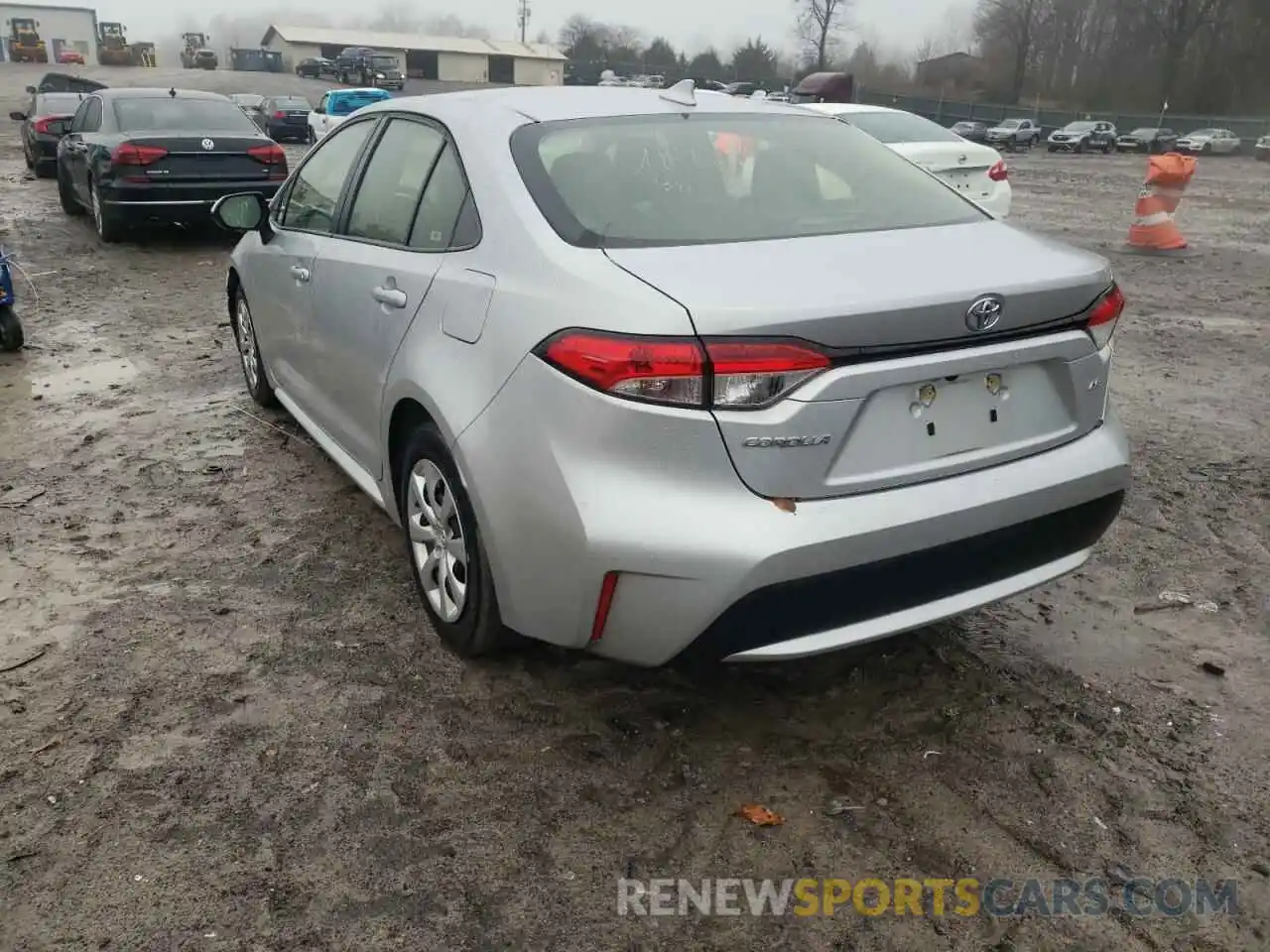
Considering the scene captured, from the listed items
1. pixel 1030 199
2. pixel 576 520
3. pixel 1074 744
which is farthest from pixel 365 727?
pixel 1030 199

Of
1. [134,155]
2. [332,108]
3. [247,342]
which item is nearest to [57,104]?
[134,155]

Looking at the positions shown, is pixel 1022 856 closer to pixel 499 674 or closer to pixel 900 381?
pixel 900 381

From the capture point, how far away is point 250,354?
5.43 m

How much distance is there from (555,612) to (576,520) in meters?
0.31

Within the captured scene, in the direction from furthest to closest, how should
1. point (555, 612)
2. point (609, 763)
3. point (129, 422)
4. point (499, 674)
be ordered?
point (129, 422) < point (499, 674) < point (609, 763) < point (555, 612)

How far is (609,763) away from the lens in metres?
2.74

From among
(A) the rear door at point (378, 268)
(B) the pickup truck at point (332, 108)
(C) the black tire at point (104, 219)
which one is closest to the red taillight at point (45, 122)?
(C) the black tire at point (104, 219)

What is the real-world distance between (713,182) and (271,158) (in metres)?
8.99

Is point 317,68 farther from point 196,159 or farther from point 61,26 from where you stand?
point 196,159

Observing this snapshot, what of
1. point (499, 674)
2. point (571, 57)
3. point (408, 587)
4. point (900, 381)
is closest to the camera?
point (900, 381)

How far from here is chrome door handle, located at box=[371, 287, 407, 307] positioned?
3154 mm

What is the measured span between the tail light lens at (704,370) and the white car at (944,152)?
29.3ft

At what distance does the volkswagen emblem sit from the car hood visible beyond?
2cm

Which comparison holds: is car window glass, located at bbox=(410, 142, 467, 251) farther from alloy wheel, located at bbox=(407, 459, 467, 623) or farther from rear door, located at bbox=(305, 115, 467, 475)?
alloy wheel, located at bbox=(407, 459, 467, 623)
